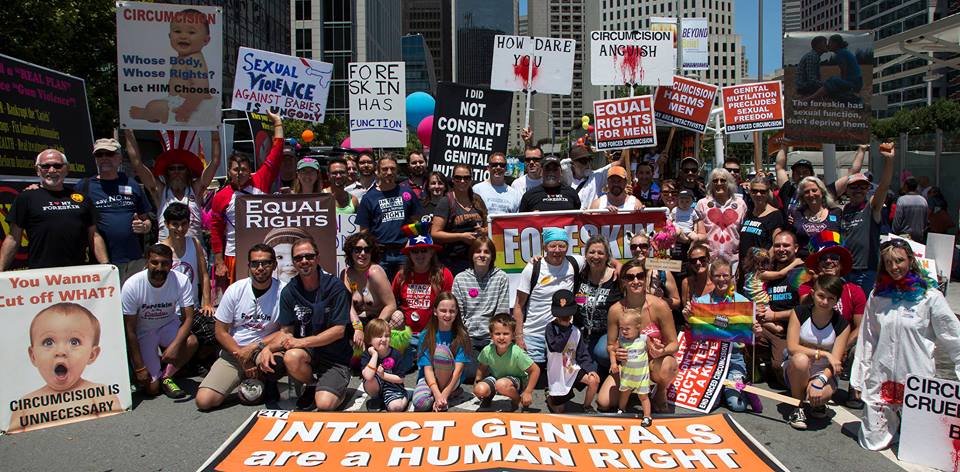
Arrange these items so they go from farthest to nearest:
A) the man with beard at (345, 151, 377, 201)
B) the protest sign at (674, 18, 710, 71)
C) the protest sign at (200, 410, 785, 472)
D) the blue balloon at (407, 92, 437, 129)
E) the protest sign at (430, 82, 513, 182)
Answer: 1. the protest sign at (674, 18, 710, 71)
2. the blue balloon at (407, 92, 437, 129)
3. the protest sign at (430, 82, 513, 182)
4. the man with beard at (345, 151, 377, 201)
5. the protest sign at (200, 410, 785, 472)

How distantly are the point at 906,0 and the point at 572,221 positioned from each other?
145 meters

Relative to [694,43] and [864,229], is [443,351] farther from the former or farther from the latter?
[694,43]

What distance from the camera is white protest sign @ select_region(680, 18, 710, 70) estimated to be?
30547 mm

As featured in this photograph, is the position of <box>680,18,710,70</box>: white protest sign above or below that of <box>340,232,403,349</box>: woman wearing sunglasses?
above

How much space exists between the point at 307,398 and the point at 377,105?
5445mm

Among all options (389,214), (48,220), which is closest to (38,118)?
(48,220)

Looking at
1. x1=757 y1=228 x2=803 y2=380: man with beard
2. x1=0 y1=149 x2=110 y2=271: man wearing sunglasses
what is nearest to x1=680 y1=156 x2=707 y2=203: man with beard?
x1=757 y1=228 x2=803 y2=380: man with beard

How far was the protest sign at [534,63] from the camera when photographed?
1016 cm

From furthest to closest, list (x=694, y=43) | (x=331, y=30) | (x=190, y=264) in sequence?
(x=331, y=30) < (x=694, y=43) < (x=190, y=264)

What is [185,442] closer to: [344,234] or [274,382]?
[274,382]

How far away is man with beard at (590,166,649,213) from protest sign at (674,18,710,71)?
81.3 ft

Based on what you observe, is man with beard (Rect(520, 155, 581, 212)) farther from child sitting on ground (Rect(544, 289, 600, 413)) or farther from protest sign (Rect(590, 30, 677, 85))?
protest sign (Rect(590, 30, 677, 85))

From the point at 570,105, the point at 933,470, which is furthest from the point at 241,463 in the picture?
the point at 570,105

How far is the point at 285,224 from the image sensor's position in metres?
7.11
